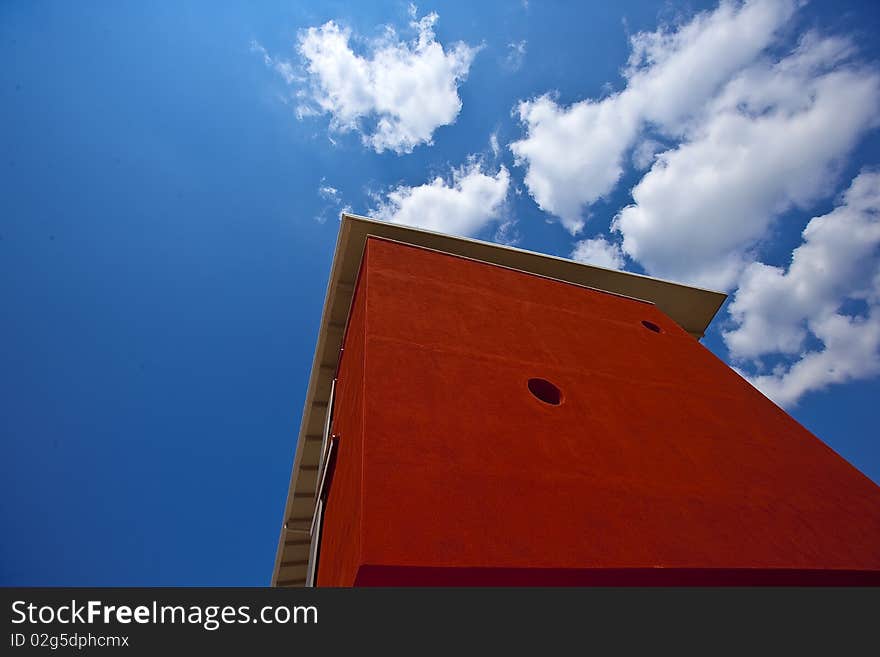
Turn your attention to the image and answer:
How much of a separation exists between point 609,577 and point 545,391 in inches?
83.2

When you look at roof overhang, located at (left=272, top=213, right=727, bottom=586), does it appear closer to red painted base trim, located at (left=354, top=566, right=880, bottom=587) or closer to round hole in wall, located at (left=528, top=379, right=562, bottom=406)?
round hole in wall, located at (left=528, top=379, right=562, bottom=406)

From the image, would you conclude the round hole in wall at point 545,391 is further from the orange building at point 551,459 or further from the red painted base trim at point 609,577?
the red painted base trim at point 609,577

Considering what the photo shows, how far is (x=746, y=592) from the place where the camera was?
292cm

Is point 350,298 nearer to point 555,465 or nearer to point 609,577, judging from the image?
point 555,465

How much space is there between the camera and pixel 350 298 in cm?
908

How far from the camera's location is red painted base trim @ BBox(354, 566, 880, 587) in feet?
8.94

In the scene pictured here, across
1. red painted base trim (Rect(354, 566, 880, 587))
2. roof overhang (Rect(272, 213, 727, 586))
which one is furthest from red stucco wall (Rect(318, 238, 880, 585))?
roof overhang (Rect(272, 213, 727, 586))

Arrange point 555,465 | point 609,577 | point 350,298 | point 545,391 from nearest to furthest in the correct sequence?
point 609,577
point 555,465
point 545,391
point 350,298

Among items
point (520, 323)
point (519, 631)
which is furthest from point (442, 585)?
point (520, 323)

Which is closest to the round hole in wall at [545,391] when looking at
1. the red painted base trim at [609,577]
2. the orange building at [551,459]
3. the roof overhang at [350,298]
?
the orange building at [551,459]

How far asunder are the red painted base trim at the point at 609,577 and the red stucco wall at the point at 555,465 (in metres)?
0.01

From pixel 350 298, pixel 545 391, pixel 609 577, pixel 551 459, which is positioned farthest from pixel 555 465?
pixel 350 298

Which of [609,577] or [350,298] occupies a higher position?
[350,298]

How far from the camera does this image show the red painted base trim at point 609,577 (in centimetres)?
272
